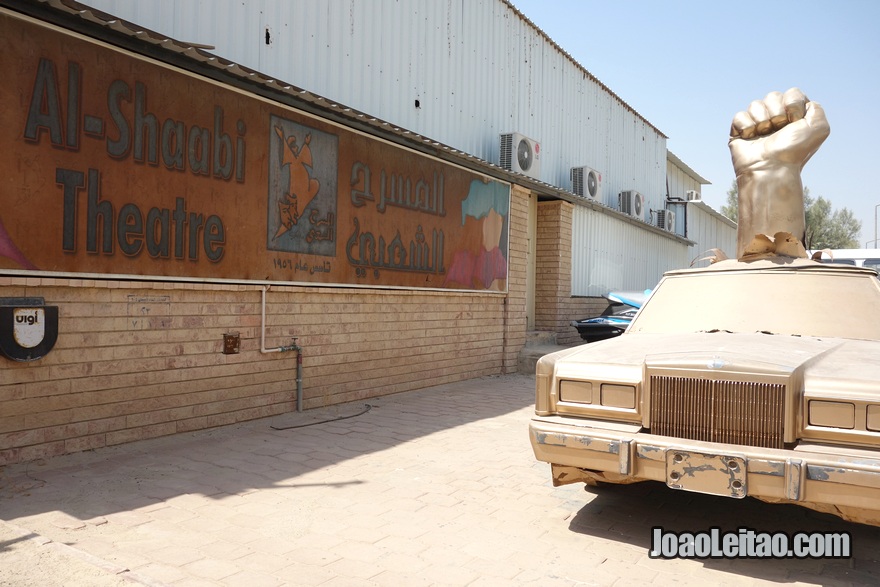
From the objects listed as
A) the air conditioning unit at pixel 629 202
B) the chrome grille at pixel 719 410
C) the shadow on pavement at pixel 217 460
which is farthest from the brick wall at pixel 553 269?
the chrome grille at pixel 719 410

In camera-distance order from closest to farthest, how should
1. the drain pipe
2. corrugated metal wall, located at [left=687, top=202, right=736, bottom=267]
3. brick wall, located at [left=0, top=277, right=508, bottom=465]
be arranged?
brick wall, located at [left=0, top=277, right=508, bottom=465], the drain pipe, corrugated metal wall, located at [left=687, top=202, right=736, bottom=267]

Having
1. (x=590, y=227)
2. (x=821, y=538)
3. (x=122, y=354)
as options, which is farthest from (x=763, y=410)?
(x=590, y=227)

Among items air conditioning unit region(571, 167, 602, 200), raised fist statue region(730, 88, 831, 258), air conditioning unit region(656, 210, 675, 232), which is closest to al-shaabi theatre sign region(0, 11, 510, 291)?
raised fist statue region(730, 88, 831, 258)

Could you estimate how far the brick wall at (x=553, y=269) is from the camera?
13773mm

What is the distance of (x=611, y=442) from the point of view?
151 inches

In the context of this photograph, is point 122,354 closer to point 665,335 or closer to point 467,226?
point 665,335

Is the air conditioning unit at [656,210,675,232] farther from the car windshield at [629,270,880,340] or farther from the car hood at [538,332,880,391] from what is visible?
the car hood at [538,332,880,391]

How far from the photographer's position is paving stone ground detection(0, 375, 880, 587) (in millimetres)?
3432

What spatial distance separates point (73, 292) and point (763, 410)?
4988mm

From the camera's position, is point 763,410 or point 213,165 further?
point 213,165

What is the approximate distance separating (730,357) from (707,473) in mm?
681

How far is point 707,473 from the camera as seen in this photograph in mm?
3521

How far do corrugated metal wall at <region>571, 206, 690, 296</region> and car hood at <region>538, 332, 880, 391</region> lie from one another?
10093mm

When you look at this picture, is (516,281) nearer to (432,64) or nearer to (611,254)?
(432,64)
